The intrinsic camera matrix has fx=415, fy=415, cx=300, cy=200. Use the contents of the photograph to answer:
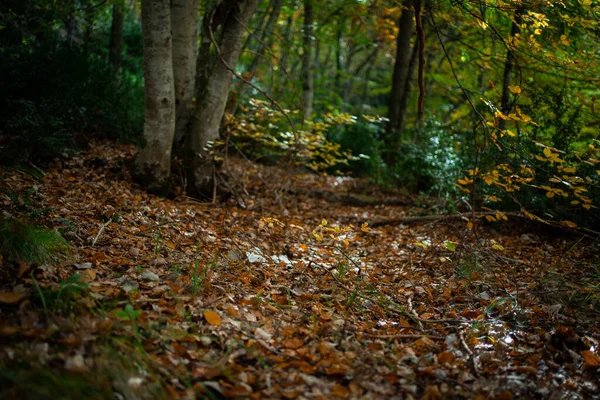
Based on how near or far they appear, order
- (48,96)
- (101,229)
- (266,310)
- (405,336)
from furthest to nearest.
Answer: (48,96)
(101,229)
(266,310)
(405,336)

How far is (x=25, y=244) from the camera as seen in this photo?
2.41 metres

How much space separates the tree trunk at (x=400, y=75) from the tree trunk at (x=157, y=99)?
4847mm

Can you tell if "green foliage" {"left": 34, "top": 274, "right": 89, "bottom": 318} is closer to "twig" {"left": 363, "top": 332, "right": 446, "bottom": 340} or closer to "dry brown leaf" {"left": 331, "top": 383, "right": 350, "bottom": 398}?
"dry brown leaf" {"left": 331, "top": 383, "right": 350, "bottom": 398}

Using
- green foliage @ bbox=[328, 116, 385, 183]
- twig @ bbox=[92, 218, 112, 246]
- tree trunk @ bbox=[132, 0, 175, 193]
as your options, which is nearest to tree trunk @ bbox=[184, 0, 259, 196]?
tree trunk @ bbox=[132, 0, 175, 193]

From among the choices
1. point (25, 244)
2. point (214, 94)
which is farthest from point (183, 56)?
point (25, 244)

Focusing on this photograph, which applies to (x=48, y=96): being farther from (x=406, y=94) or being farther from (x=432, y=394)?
(x=406, y=94)

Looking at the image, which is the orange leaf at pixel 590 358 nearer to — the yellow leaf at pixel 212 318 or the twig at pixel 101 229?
the yellow leaf at pixel 212 318

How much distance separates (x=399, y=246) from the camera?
4660 millimetres

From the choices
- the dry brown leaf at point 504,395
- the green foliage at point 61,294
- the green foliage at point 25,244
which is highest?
the green foliage at point 25,244

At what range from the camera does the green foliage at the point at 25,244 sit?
234cm

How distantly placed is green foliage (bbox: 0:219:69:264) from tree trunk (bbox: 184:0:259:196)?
8.79 feet

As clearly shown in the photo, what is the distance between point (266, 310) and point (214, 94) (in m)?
3.26

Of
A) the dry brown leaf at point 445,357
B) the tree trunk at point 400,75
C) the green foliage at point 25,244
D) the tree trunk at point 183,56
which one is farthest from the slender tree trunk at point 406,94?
the green foliage at point 25,244

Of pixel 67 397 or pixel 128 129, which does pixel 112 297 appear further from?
pixel 128 129
